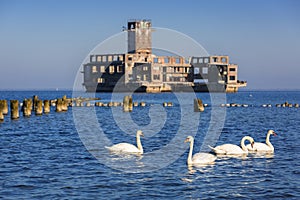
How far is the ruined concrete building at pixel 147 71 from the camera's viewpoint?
508 feet

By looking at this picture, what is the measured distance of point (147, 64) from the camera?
15325 cm

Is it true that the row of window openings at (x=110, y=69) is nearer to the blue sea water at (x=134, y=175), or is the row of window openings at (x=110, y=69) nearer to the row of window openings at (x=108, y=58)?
the row of window openings at (x=108, y=58)

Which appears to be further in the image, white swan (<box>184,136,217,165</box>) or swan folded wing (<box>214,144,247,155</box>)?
swan folded wing (<box>214,144,247,155</box>)

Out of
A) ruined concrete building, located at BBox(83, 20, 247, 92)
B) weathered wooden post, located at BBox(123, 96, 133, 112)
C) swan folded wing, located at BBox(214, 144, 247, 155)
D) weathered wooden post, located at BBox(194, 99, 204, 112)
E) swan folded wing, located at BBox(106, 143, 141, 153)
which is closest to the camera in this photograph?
swan folded wing, located at BBox(214, 144, 247, 155)

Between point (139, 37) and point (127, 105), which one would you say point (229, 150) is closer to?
point (127, 105)

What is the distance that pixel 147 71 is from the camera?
502 ft

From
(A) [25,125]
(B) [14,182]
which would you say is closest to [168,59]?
(A) [25,125]

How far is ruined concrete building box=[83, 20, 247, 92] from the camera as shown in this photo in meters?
155

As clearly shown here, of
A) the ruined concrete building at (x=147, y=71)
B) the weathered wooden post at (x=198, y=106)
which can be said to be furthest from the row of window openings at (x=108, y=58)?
the weathered wooden post at (x=198, y=106)

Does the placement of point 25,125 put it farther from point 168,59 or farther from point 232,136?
point 168,59

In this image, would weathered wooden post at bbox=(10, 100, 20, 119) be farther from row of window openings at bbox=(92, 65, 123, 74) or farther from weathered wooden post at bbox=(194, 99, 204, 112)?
row of window openings at bbox=(92, 65, 123, 74)

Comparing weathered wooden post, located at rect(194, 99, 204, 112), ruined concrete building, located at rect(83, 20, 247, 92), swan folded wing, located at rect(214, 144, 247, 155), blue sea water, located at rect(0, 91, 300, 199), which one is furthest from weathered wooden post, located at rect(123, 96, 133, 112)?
ruined concrete building, located at rect(83, 20, 247, 92)

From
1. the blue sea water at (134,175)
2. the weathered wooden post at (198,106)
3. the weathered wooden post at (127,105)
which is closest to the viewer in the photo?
the blue sea water at (134,175)

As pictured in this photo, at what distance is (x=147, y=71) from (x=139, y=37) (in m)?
14.2
